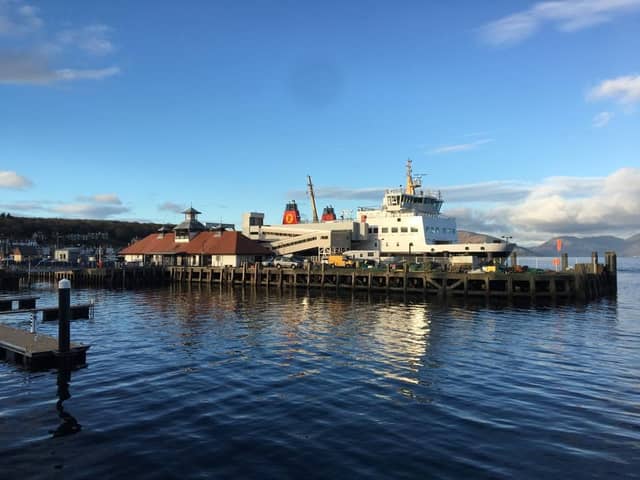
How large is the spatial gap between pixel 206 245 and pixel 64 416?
57.8m

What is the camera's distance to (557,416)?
42.8 ft

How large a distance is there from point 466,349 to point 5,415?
1748cm

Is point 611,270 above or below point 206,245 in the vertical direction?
below

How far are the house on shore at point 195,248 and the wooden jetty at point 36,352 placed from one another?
4532 cm

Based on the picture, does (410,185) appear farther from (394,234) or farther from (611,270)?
(611,270)

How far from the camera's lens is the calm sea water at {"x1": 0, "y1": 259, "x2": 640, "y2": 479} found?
401 inches

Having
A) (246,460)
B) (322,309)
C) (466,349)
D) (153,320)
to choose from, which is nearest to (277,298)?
(322,309)

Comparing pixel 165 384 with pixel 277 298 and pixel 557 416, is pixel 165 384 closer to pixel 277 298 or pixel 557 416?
pixel 557 416

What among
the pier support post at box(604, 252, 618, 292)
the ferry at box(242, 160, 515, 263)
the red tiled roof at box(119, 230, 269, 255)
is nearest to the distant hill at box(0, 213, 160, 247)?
the red tiled roof at box(119, 230, 269, 255)

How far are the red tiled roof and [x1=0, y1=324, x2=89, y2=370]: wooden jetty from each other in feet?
149

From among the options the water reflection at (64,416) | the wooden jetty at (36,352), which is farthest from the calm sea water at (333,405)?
the wooden jetty at (36,352)

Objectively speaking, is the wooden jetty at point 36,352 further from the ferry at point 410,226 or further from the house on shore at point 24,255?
the house on shore at point 24,255

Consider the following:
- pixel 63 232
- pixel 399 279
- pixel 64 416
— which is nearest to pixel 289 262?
pixel 399 279

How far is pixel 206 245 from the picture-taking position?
6981cm
